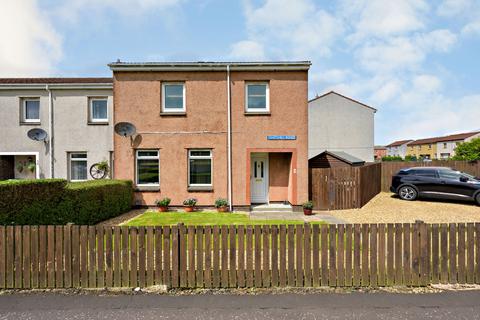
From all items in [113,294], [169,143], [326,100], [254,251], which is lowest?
[113,294]

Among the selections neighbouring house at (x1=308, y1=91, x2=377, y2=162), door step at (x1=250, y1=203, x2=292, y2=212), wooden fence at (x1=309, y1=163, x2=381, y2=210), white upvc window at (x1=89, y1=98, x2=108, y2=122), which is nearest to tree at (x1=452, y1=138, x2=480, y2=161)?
neighbouring house at (x1=308, y1=91, x2=377, y2=162)

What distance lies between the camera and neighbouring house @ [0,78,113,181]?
13.7 metres

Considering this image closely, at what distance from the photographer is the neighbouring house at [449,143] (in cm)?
5246

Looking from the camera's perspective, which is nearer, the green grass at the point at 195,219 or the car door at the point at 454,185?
the green grass at the point at 195,219

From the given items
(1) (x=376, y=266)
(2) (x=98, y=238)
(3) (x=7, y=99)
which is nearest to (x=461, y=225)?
(1) (x=376, y=266)

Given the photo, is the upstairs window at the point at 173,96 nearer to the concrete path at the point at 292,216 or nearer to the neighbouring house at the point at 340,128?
the concrete path at the point at 292,216

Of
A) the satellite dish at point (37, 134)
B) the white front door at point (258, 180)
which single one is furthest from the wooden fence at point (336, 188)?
the satellite dish at point (37, 134)

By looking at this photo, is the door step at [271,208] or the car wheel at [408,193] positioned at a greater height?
the car wheel at [408,193]

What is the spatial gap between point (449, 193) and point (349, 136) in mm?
16069

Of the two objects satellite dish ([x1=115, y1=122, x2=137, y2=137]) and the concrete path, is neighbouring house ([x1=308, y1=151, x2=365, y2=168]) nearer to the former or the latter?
the concrete path

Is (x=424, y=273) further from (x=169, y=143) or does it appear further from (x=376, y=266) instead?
(x=169, y=143)

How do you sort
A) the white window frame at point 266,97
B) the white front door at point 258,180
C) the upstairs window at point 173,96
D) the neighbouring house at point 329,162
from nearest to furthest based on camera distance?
the white window frame at point 266,97 → the upstairs window at point 173,96 → the white front door at point 258,180 → the neighbouring house at point 329,162

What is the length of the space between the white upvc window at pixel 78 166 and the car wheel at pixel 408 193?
17.1 meters

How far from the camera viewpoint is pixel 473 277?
4.43m
